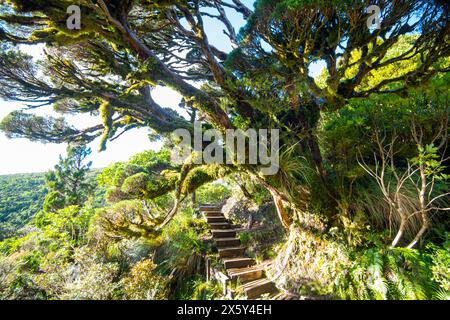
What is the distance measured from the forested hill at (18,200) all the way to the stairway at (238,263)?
17707 millimetres

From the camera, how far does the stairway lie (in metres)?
3.43

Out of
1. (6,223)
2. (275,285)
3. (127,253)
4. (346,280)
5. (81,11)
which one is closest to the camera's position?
(346,280)

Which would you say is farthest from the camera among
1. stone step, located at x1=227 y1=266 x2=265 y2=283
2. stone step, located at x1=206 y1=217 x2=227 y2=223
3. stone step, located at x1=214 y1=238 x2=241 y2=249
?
stone step, located at x1=206 y1=217 x2=227 y2=223

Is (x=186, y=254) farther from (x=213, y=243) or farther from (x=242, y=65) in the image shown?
(x=242, y=65)

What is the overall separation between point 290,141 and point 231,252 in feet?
10.2

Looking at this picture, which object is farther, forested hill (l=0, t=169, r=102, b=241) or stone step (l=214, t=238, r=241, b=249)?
forested hill (l=0, t=169, r=102, b=241)

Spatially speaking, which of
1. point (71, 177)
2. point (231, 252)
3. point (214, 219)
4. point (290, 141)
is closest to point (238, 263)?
point (231, 252)

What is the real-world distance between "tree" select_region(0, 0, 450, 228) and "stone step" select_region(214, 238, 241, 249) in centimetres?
161

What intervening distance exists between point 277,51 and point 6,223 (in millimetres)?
27109

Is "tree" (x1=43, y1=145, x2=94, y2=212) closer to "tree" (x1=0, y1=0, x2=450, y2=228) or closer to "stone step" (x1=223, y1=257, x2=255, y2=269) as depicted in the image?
"tree" (x1=0, y1=0, x2=450, y2=228)

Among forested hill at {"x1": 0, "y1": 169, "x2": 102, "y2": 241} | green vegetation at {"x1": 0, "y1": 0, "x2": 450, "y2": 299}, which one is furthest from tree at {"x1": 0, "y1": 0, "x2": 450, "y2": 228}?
forested hill at {"x1": 0, "y1": 169, "x2": 102, "y2": 241}

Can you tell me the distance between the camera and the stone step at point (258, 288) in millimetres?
3338
